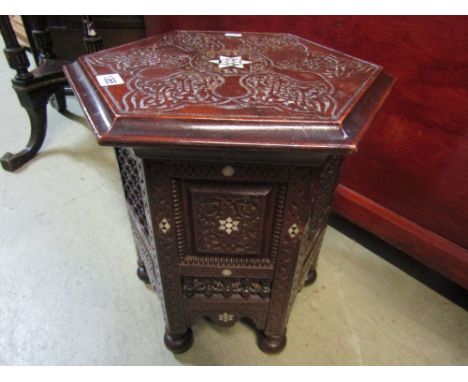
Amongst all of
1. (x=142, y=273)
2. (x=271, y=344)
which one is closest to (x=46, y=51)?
→ (x=142, y=273)

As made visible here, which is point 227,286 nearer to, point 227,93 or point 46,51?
point 227,93

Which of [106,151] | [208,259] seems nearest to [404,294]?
[208,259]

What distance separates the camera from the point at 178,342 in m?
0.88

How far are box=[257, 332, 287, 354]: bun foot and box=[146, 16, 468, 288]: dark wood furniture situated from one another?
513mm

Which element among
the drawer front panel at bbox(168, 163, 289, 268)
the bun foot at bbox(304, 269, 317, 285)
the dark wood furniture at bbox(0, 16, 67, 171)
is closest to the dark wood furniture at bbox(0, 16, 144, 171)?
the dark wood furniture at bbox(0, 16, 67, 171)

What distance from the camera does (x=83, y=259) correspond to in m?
1.14

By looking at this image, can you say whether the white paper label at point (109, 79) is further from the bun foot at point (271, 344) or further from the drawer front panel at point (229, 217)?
the bun foot at point (271, 344)

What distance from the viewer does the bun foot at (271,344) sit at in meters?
0.88

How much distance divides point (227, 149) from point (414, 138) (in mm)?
726

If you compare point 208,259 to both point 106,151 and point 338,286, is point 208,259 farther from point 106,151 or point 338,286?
point 106,151

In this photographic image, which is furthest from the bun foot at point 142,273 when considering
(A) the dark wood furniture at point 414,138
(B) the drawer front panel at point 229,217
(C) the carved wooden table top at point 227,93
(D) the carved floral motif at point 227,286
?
(A) the dark wood furniture at point 414,138

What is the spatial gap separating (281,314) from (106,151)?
4.23ft

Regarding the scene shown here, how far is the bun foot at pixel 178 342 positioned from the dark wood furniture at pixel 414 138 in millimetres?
705

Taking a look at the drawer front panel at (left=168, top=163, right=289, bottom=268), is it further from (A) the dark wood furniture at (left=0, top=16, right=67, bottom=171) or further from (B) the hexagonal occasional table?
(A) the dark wood furniture at (left=0, top=16, right=67, bottom=171)
